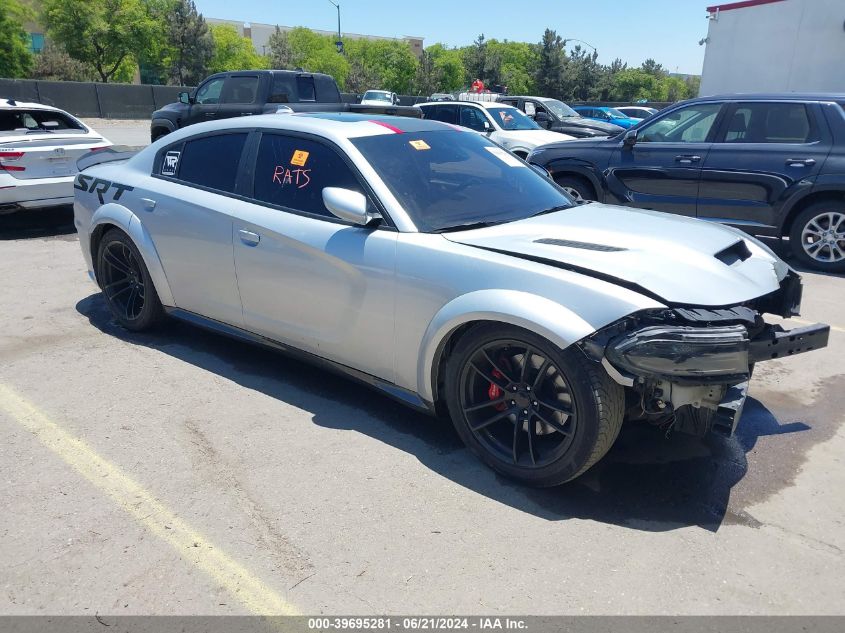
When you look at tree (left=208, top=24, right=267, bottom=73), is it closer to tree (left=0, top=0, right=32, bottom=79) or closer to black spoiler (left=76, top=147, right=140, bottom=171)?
tree (left=0, top=0, right=32, bottom=79)

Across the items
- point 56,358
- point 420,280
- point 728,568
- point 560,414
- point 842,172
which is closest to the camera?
point 728,568

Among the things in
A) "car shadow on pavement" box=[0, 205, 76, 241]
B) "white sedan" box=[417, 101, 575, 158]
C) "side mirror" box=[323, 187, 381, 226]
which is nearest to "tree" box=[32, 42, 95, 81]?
"white sedan" box=[417, 101, 575, 158]

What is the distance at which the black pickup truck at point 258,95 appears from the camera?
13.0 metres

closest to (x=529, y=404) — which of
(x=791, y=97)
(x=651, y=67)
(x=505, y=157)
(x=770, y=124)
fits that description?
(x=505, y=157)

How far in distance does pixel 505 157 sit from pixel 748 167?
4156 mm

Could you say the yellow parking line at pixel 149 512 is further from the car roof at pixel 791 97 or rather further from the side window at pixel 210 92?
the side window at pixel 210 92

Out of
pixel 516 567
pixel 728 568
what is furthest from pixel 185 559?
pixel 728 568

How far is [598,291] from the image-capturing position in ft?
9.39

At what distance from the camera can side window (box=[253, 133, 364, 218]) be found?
150 inches

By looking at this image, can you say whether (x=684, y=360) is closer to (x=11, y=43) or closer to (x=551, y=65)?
(x=11, y=43)

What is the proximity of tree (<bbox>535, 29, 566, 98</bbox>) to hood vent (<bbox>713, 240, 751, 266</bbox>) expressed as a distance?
217 ft

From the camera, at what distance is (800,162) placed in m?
7.07
